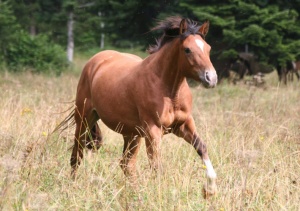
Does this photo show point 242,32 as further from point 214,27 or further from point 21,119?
point 21,119

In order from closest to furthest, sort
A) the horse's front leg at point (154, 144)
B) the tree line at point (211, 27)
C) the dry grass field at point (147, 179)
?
1. the dry grass field at point (147, 179)
2. the horse's front leg at point (154, 144)
3. the tree line at point (211, 27)

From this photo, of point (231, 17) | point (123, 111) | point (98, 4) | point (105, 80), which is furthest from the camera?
point (98, 4)

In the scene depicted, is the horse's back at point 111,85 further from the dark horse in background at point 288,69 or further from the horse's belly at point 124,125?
the dark horse in background at point 288,69

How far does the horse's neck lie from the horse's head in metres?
0.15

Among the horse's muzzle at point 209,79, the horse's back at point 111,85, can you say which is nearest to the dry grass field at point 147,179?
the horse's back at point 111,85

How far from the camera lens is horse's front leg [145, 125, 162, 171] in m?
5.38

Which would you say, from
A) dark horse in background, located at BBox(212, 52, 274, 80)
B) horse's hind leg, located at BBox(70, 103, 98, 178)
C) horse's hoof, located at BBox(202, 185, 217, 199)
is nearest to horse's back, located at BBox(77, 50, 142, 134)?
horse's hind leg, located at BBox(70, 103, 98, 178)

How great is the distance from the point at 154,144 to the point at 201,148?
448 millimetres

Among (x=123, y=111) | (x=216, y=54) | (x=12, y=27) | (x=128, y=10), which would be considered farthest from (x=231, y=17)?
(x=123, y=111)

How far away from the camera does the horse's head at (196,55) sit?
17.0 ft

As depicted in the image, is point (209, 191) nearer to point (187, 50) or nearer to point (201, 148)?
point (201, 148)

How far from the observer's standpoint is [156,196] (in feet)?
15.5

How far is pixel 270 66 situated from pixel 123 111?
11.4 metres

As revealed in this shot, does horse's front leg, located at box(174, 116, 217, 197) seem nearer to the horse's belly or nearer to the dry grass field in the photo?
the dry grass field
